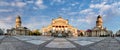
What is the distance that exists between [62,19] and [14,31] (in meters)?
38.3

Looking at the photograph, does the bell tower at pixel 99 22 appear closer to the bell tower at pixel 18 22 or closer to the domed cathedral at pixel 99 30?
the domed cathedral at pixel 99 30

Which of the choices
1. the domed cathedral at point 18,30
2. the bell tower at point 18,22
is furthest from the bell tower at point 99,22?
the bell tower at point 18,22

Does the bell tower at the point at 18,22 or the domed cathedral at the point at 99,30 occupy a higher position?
the bell tower at the point at 18,22

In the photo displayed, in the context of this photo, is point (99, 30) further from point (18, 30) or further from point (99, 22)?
point (18, 30)

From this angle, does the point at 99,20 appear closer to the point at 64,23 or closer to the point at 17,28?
the point at 64,23

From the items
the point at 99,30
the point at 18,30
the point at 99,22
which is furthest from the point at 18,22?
the point at 99,30

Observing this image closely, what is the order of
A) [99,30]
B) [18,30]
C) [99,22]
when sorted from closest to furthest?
[99,30] < [99,22] < [18,30]

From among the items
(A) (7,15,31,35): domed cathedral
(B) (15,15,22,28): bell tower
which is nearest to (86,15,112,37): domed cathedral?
(A) (7,15,31,35): domed cathedral

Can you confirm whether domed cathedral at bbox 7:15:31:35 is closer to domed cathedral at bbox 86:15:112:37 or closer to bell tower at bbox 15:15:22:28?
bell tower at bbox 15:15:22:28

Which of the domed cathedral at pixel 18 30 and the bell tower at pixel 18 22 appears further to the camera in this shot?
the bell tower at pixel 18 22

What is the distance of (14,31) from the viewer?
128 metres

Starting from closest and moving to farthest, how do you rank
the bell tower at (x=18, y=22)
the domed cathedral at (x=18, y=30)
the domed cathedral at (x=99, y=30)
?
the domed cathedral at (x=99, y=30), the domed cathedral at (x=18, y=30), the bell tower at (x=18, y=22)

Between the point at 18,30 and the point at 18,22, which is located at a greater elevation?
the point at 18,22

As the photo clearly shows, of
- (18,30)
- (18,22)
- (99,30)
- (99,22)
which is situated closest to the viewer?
(99,30)
